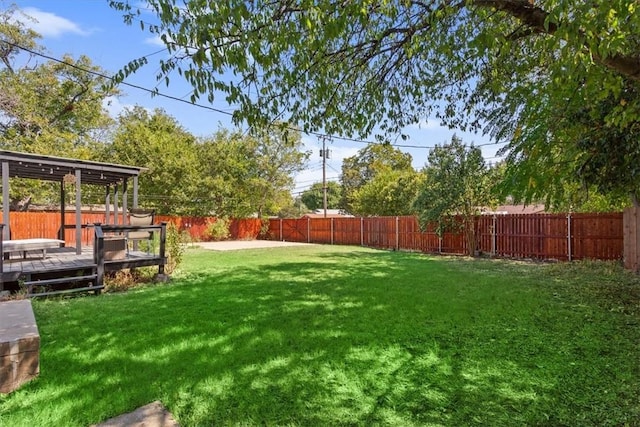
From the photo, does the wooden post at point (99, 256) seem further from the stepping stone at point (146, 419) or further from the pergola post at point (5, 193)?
the stepping stone at point (146, 419)

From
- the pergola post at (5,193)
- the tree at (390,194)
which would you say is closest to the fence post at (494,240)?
the tree at (390,194)

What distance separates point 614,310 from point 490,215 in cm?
802

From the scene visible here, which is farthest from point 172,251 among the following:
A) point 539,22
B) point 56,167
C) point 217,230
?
point 217,230

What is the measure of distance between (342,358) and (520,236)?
10.4m

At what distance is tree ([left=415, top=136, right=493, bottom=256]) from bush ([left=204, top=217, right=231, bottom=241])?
13.1 meters

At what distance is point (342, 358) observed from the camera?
3.11 meters

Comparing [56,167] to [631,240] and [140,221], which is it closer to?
[140,221]

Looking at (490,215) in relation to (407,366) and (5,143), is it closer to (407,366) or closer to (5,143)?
(407,366)

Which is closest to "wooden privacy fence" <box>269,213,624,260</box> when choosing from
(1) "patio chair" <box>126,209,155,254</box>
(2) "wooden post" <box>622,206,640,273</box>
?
(2) "wooden post" <box>622,206,640,273</box>

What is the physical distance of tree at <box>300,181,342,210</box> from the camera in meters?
43.4

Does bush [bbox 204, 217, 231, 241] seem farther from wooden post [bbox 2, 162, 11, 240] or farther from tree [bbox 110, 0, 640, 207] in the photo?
tree [bbox 110, 0, 640, 207]

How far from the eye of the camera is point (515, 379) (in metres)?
2.70

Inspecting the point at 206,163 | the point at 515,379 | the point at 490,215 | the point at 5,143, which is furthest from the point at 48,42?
the point at 515,379

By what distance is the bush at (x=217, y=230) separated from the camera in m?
21.7
